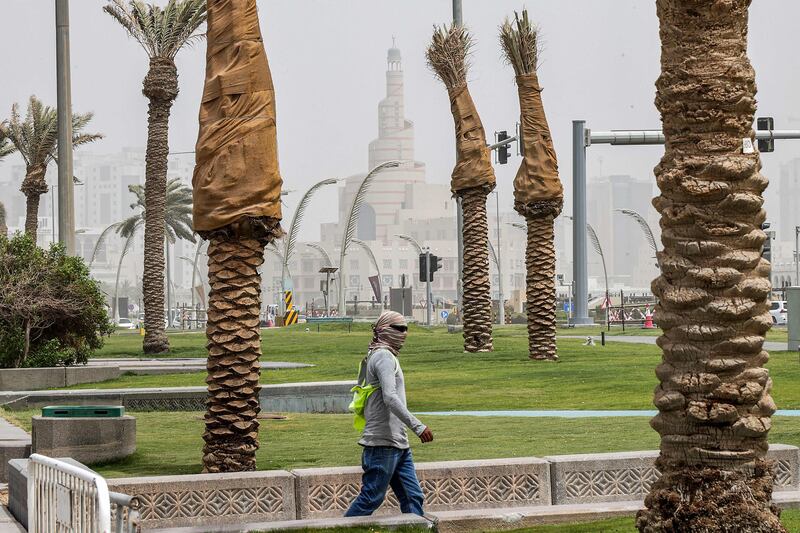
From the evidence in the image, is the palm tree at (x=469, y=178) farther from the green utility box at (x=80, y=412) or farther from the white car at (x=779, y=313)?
the white car at (x=779, y=313)

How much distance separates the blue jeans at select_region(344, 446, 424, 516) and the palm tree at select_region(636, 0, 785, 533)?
257 cm

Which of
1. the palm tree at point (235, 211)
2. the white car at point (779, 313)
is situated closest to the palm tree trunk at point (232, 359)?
the palm tree at point (235, 211)

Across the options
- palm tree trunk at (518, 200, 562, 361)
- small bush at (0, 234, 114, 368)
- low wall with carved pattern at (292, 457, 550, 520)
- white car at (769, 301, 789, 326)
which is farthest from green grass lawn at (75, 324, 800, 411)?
white car at (769, 301, 789, 326)

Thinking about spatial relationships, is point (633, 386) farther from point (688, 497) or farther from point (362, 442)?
point (688, 497)

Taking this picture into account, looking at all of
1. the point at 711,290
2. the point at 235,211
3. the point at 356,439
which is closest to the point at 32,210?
the point at 356,439

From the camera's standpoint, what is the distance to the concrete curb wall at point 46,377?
26.1 meters

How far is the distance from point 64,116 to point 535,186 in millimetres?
10335

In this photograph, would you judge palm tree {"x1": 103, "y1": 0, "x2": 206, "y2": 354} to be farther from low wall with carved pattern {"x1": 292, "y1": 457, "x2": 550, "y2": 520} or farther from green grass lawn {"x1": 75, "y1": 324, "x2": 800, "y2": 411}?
low wall with carved pattern {"x1": 292, "y1": 457, "x2": 550, "y2": 520}

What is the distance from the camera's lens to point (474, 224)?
33.1 m

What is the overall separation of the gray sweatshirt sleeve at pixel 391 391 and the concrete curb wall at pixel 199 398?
36.7 ft

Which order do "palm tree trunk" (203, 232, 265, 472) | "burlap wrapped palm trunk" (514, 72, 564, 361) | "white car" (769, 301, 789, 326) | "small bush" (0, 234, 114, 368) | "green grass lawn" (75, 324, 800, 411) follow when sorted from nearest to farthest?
"palm tree trunk" (203, 232, 265, 472), "green grass lawn" (75, 324, 800, 411), "small bush" (0, 234, 114, 368), "burlap wrapped palm trunk" (514, 72, 564, 361), "white car" (769, 301, 789, 326)

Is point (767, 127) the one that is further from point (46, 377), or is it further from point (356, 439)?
point (356, 439)

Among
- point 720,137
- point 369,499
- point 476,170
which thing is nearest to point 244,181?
point 369,499

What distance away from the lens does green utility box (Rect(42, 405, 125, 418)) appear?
14.5 metres
